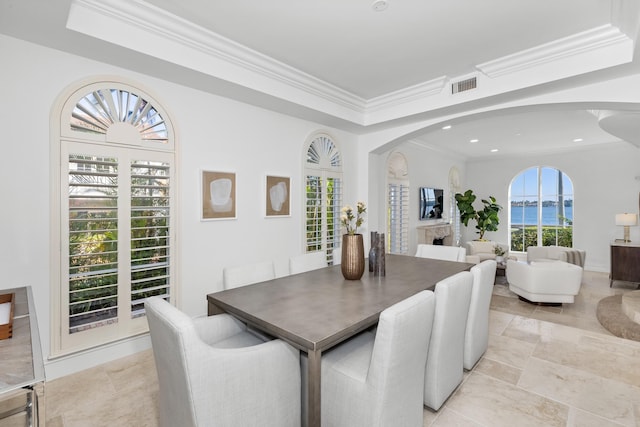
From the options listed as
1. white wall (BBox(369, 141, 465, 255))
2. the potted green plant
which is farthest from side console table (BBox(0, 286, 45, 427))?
the potted green plant

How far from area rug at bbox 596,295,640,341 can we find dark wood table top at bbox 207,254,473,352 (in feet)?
6.49

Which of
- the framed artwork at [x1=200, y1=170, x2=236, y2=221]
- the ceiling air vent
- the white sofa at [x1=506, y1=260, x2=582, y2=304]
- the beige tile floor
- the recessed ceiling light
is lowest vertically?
the beige tile floor

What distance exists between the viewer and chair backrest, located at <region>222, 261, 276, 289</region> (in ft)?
7.56

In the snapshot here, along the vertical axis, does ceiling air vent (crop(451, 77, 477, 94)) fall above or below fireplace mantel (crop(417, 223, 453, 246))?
above

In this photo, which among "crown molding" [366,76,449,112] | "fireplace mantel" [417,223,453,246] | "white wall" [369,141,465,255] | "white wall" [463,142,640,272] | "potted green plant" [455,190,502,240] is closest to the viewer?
"crown molding" [366,76,449,112]

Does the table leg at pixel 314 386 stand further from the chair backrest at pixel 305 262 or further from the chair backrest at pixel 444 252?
the chair backrest at pixel 444 252

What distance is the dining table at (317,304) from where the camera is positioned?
1386 mm

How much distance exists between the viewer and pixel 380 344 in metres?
1.37

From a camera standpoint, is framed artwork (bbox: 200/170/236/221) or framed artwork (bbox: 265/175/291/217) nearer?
framed artwork (bbox: 200/170/236/221)

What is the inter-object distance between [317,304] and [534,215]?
26.8 feet

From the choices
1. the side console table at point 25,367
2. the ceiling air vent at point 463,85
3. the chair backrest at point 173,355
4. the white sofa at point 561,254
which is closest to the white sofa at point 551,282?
the white sofa at point 561,254

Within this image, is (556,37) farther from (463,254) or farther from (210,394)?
(210,394)

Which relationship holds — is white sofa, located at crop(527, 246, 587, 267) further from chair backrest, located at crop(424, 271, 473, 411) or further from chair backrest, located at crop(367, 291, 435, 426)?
chair backrest, located at crop(367, 291, 435, 426)

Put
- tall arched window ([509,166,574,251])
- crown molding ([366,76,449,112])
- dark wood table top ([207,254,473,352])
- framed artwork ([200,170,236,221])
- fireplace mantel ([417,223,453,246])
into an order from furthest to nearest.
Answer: tall arched window ([509,166,574,251]), fireplace mantel ([417,223,453,246]), crown molding ([366,76,449,112]), framed artwork ([200,170,236,221]), dark wood table top ([207,254,473,352])
